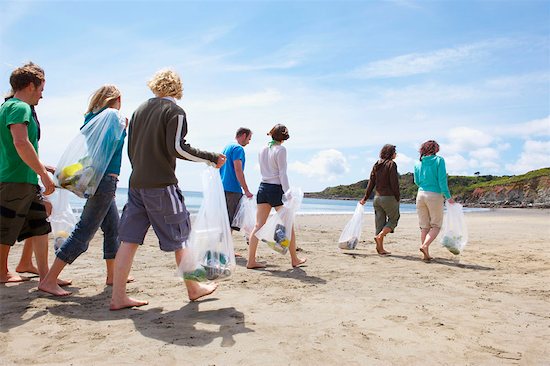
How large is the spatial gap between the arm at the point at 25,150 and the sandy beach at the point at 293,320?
1026 millimetres

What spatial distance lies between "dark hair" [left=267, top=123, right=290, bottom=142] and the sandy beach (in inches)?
64.0

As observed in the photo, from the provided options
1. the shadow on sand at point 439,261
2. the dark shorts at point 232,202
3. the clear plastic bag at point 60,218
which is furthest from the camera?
the dark shorts at point 232,202

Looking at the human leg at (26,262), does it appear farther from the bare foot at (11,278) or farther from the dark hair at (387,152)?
the dark hair at (387,152)

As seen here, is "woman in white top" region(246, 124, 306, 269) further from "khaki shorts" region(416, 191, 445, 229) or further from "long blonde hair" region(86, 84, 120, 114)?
"khaki shorts" region(416, 191, 445, 229)

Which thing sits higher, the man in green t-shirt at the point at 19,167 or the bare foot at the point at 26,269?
the man in green t-shirt at the point at 19,167

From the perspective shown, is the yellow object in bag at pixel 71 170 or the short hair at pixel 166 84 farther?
the yellow object in bag at pixel 71 170

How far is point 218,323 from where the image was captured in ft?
10.2

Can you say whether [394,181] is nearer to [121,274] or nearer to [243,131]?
[243,131]

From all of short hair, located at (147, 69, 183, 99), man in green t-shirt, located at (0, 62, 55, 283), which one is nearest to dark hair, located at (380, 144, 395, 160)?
short hair, located at (147, 69, 183, 99)

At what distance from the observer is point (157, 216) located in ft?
11.0

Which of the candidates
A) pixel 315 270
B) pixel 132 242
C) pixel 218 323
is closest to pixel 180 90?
pixel 132 242

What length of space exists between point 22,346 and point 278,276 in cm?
278

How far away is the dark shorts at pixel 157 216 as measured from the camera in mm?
3332

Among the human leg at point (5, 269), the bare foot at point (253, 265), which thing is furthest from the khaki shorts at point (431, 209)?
the human leg at point (5, 269)
